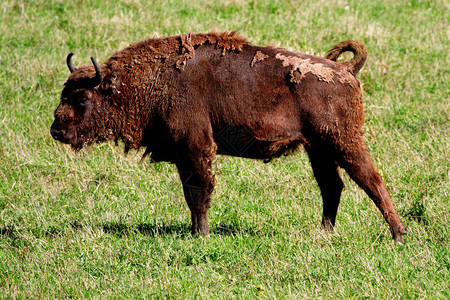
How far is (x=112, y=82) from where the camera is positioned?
647 centimetres

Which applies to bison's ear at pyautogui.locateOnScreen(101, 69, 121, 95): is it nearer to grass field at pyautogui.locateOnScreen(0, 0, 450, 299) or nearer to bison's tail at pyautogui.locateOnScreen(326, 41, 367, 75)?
grass field at pyautogui.locateOnScreen(0, 0, 450, 299)

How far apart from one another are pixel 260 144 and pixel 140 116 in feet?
4.38

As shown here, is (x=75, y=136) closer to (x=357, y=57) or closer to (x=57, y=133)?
(x=57, y=133)

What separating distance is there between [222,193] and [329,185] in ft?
5.10

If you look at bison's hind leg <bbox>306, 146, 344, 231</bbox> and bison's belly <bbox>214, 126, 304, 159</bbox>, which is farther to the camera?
bison's hind leg <bbox>306, 146, 344, 231</bbox>

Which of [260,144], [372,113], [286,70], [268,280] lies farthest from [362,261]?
[372,113]

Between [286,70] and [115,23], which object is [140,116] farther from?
[115,23]

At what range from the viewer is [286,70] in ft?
20.3

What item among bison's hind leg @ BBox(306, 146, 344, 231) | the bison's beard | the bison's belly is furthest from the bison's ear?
bison's hind leg @ BBox(306, 146, 344, 231)

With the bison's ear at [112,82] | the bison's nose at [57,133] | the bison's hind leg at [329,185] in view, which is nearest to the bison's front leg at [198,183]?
the bison's ear at [112,82]

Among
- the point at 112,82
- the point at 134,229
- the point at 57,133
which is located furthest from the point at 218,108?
the point at 57,133

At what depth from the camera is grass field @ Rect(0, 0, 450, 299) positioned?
17.7 feet

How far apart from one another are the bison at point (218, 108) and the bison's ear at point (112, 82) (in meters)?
0.01

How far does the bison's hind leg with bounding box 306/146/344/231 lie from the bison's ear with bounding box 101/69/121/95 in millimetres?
2229
